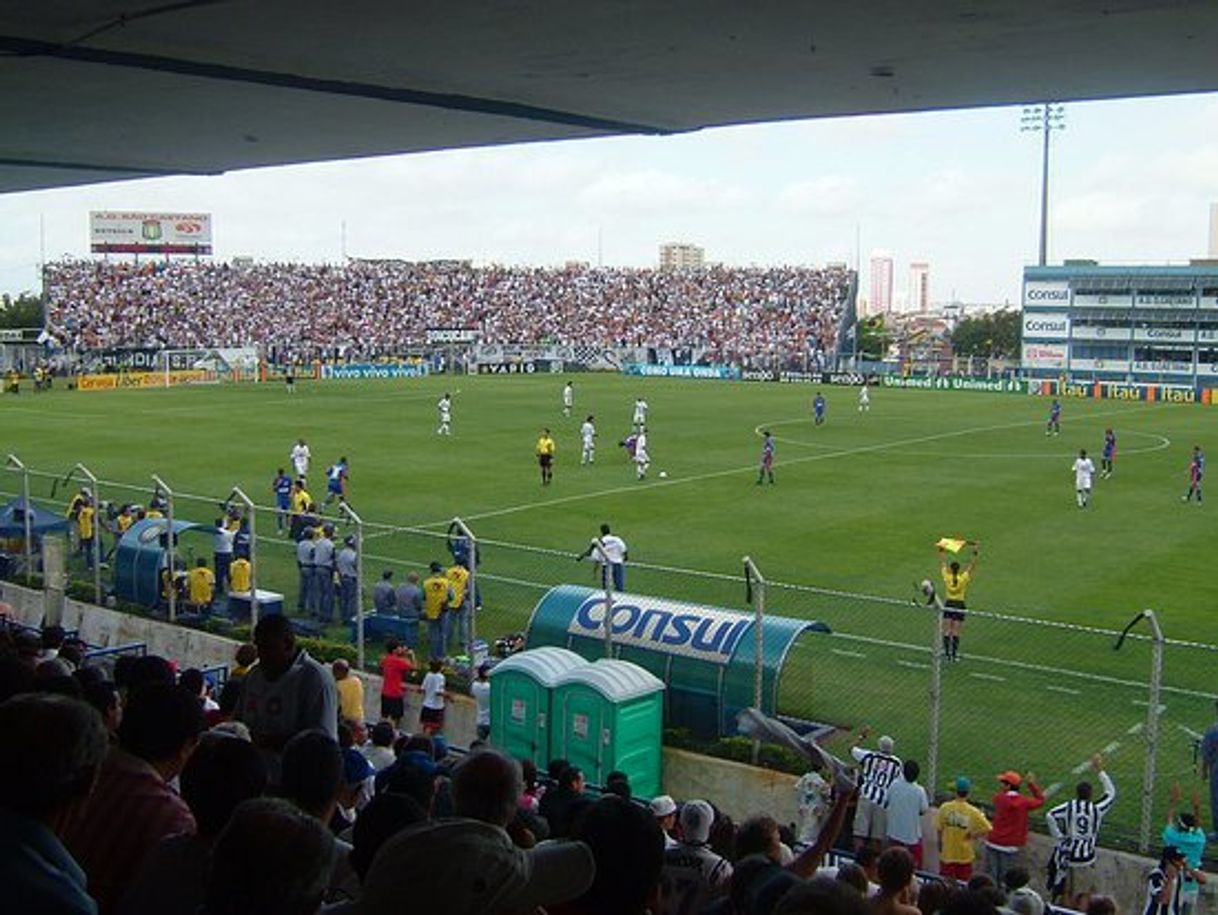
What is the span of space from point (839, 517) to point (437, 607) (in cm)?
1413

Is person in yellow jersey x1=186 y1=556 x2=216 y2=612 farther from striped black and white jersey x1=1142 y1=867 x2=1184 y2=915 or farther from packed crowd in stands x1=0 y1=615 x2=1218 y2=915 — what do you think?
striped black and white jersey x1=1142 y1=867 x2=1184 y2=915

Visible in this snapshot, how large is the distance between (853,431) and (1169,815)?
35.7 metres

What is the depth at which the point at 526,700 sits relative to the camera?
13156mm

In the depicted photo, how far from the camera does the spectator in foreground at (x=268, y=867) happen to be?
300cm

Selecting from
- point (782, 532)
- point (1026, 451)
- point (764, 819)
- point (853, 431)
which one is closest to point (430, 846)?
point (764, 819)

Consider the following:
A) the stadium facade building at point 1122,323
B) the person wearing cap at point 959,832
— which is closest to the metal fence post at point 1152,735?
the person wearing cap at point 959,832

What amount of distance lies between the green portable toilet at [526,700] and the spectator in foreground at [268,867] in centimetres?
987

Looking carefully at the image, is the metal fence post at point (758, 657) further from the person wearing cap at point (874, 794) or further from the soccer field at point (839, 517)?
the person wearing cap at point (874, 794)

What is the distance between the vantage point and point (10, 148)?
10.3m

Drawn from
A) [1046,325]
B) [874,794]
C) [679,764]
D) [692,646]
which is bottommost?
[679,764]

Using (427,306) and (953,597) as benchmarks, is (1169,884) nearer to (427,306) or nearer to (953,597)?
(953,597)

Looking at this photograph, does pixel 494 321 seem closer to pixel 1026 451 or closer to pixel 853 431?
pixel 853 431

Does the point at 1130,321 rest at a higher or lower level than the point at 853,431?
higher

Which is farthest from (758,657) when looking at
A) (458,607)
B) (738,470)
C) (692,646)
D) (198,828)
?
(738,470)
